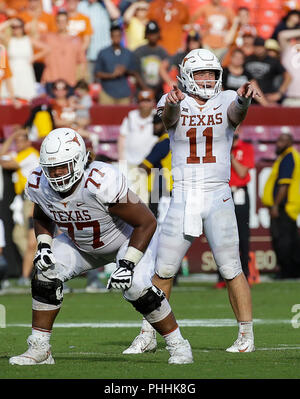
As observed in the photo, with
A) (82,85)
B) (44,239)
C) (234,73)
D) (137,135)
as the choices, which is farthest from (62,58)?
(44,239)

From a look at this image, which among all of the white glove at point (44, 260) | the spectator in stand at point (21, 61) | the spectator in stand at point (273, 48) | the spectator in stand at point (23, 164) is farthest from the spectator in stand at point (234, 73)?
the white glove at point (44, 260)

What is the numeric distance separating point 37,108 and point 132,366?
8.21 metres

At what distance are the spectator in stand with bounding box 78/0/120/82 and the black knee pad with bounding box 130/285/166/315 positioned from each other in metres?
11.3

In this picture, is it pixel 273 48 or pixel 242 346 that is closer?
pixel 242 346

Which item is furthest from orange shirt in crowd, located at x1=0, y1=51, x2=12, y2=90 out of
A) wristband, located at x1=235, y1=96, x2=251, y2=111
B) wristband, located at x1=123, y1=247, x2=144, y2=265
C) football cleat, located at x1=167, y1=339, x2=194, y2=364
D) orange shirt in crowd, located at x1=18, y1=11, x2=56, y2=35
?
football cleat, located at x1=167, y1=339, x2=194, y2=364

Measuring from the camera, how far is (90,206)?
678 centimetres

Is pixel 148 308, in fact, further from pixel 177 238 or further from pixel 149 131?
pixel 149 131

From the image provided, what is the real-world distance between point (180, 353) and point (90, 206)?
1.05 meters

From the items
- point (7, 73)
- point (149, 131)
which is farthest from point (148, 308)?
point (7, 73)

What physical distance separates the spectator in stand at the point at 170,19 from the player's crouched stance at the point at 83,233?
10556 millimetres

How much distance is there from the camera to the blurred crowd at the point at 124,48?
53.2 ft

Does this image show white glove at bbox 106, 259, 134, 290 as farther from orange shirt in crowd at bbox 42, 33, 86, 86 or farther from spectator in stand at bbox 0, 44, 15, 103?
orange shirt in crowd at bbox 42, 33, 86, 86

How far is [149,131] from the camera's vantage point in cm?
1412

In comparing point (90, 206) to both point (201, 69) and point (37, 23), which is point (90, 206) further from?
point (37, 23)
